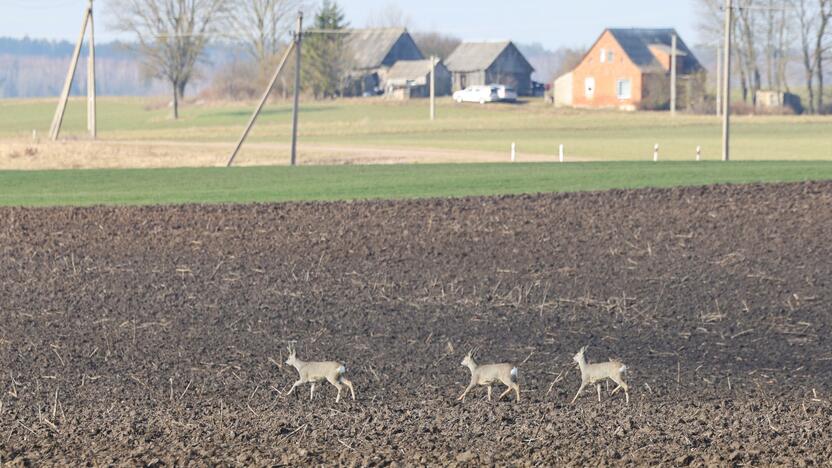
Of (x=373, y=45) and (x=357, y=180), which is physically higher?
(x=373, y=45)

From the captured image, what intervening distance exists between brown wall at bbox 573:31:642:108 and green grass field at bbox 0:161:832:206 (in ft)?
229

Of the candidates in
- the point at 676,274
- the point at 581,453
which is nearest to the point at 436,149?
the point at 676,274

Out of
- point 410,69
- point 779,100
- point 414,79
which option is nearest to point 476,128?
point 779,100

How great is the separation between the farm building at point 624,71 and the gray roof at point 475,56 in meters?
11.1

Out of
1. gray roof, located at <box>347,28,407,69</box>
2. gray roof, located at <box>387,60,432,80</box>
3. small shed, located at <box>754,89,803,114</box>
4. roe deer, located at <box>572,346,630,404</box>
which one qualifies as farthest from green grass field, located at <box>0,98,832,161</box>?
roe deer, located at <box>572,346,630,404</box>

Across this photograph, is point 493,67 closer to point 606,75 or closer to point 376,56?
point 376,56

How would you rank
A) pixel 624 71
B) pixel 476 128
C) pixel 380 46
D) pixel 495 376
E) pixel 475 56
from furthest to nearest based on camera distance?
1. pixel 380 46
2. pixel 475 56
3. pixel 624 71
4. pixel 476 128
5. pixel 495 376

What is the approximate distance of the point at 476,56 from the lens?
12200 cm

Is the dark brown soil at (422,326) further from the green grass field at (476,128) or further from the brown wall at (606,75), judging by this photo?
the brown wall at (606,75)

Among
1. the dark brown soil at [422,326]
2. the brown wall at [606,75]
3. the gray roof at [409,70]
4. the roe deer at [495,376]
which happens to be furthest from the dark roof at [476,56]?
the roe deer at [495,376]

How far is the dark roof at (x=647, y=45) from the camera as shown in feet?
340

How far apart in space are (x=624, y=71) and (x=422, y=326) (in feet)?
302

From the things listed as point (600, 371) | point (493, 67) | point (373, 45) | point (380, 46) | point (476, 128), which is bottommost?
point (600, 371)

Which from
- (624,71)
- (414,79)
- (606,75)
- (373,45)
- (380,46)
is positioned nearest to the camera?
(624,71)
